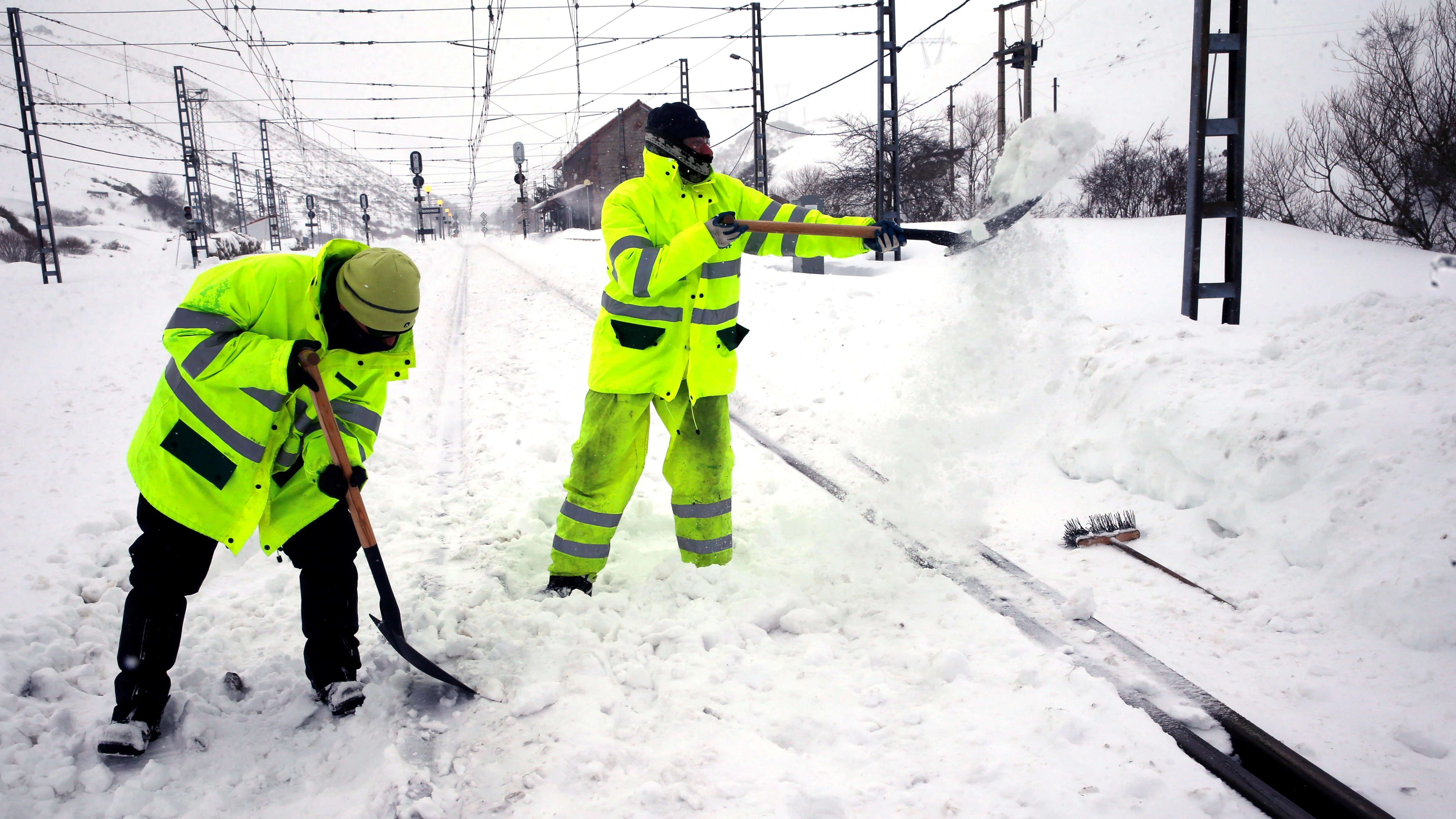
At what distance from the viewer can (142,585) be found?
230 centimetres

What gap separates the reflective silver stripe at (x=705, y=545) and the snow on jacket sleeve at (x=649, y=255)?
43.7 inches

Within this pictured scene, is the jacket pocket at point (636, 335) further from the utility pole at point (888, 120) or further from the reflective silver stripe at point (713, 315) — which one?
the utility pole at point (888, 120)

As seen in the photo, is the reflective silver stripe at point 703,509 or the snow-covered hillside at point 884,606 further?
the reflective silver stripe at point 703,509

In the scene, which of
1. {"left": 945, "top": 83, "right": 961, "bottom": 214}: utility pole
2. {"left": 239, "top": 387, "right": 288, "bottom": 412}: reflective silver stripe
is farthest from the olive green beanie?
{"left": 945, "top": 83, "right": 961, "bottom": 214}: utility pole

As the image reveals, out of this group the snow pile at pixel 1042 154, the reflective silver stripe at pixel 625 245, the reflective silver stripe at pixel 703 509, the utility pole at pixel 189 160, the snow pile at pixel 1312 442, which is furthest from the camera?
the utility pole at pixel 189 160

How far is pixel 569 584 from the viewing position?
125 inches

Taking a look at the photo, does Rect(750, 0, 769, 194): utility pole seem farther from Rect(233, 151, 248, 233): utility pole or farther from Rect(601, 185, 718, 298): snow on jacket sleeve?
Rect(233, 151, 248, 233): utility pole

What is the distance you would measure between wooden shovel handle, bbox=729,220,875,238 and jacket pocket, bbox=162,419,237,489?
1.97 metres

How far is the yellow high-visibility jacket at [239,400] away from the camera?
2180 mm

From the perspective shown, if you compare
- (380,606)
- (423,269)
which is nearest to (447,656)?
(380,606)

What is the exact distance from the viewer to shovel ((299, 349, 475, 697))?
7.65 ft

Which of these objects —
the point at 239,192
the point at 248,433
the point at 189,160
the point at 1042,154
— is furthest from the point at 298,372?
the point at 239,192

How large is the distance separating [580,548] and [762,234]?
1611 millimetres

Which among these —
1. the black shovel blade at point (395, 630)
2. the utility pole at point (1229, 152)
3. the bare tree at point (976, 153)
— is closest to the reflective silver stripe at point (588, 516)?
the black shovel blade at point (395, 630)
